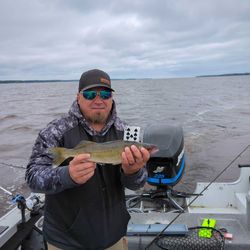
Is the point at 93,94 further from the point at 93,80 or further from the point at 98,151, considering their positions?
the point at 98,151

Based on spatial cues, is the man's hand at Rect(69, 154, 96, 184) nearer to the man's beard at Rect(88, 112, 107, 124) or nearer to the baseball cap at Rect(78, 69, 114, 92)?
the man's beard at Rect(88, 112, 107, 124)

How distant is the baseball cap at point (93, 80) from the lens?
2.89 meters

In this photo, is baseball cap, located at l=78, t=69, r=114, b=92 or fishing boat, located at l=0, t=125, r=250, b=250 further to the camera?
fishing boat, located at l=0, t=125, r=250, b=250

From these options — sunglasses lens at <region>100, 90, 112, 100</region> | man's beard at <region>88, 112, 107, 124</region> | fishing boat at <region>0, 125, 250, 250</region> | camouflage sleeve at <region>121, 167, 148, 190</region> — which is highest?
sunglasses lens at <region>100, 90, 112, 100</region>

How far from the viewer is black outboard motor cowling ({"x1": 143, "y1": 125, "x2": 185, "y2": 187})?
5.34m

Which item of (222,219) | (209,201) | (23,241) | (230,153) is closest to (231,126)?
(230,153)

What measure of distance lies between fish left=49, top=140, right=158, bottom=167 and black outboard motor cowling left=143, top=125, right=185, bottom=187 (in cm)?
264

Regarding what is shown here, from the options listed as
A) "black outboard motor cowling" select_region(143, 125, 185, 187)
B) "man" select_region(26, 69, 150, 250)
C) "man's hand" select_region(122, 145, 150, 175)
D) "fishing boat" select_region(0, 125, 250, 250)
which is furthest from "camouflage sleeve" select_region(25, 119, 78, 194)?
"black outboard motor cowling" select_region(143, 125, 185, 187)

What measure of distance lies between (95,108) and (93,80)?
0.78 ft

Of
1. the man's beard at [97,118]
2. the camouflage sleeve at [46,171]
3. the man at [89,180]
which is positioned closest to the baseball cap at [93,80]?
the man at [89,180]

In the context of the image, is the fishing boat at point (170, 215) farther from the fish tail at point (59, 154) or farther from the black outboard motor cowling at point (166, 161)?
the fish tail at point (59, 154)

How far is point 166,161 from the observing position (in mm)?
5367

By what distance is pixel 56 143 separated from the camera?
109 inches

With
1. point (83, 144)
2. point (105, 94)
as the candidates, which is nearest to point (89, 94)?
point (105, 94)
